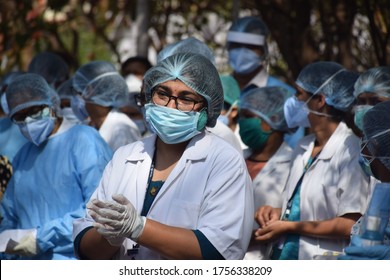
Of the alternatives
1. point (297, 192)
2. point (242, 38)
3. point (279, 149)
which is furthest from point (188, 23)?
point (297, 192)

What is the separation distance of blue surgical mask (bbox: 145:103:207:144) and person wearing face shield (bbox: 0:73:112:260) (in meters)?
1.34

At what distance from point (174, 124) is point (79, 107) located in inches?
130

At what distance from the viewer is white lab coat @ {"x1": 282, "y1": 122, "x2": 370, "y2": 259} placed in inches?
227

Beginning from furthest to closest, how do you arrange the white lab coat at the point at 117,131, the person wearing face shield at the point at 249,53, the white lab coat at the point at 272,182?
the person wearing face shield at the point at 249,53 → the white lab coat at the point at 117,131 → the white lab coat at the point at 272,182

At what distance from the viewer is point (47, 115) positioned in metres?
6.20

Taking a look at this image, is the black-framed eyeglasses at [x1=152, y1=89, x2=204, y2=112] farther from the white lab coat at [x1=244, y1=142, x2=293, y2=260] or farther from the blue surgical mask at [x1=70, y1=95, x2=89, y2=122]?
the blue surgical mask at [x1=70, y1=95, x2=89, y2=122]

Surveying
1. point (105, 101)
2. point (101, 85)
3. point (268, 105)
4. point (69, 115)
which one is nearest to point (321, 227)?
point (268, 105)

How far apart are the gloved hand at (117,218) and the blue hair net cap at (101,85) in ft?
10.5

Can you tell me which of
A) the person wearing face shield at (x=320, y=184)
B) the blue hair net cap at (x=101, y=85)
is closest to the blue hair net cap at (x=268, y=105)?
the person wearing face shield at (x=320, y=184)

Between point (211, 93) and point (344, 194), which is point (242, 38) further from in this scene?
point (211, 93)

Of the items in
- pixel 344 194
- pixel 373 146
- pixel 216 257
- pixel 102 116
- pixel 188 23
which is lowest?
pixel 188 23

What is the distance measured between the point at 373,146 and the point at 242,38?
3898 millimetres

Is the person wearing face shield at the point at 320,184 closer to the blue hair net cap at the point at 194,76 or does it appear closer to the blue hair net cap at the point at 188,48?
the blue hair net cap at the point at 188,48

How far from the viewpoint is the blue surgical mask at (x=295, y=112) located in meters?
6.40
